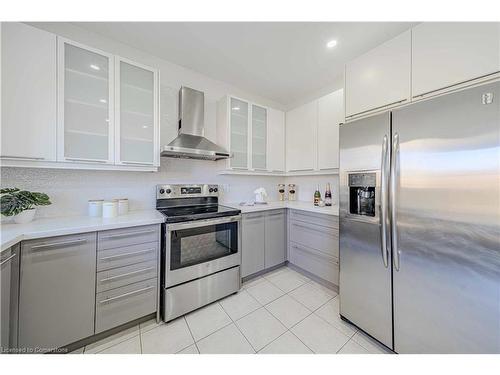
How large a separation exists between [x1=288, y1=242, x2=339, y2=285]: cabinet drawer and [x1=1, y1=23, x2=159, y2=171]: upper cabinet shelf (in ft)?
6.60

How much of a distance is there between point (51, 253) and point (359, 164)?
2228 millimetres

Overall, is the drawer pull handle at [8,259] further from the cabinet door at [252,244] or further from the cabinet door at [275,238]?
the cabinet door at [275,238]

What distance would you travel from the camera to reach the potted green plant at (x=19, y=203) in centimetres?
124

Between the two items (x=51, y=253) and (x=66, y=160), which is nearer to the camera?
(x=51, y=253)

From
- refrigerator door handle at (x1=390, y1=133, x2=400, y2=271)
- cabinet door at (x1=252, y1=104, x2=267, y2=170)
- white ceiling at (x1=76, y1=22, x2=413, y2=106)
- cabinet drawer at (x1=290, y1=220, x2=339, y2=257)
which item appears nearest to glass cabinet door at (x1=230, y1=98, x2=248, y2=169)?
cabinet door at (x1=252, y1=104, x2=267, y2=170)

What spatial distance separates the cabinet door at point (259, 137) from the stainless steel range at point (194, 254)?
3.18 feet

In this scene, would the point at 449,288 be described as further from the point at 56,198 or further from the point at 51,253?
the point at 56,198

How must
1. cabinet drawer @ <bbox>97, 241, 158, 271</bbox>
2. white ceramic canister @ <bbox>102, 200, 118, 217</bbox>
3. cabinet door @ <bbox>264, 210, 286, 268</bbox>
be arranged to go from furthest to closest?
1. cabinet door @ <bbox>264, 210, 286, 268</bbox>
2. white ceramic canister @ <bbox>102, 200, 118, 217</bbox>
3. cabinet drawer @ <bbox>97, 241, 158, 271</bbox>

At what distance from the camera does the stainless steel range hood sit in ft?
6.51

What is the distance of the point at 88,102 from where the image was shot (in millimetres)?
1490

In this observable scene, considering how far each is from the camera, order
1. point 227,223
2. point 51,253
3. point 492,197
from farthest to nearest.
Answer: point 227,223 < point 51,253 < point 492,197

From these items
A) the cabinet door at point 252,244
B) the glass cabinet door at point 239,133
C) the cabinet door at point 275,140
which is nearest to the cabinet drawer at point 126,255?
the cabinet door at point 252,244

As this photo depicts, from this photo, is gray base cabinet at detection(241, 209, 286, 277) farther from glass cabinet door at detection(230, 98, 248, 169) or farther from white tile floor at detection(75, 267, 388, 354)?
glass cabinet door at detection(230, 98, 248, 169)
